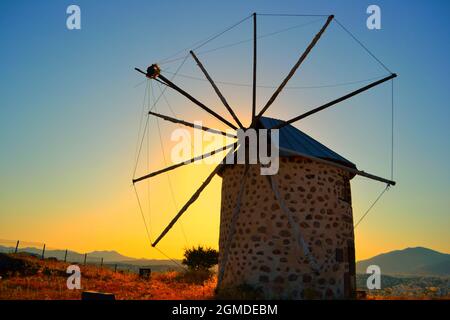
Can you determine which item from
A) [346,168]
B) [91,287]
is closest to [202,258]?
[91,287]

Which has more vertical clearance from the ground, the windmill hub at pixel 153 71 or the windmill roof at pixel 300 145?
the windmill hub at pixel 153 71

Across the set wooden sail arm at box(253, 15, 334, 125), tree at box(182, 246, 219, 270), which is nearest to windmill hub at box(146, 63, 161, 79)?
wooden sail arm at box(253, 15, 334, 125)

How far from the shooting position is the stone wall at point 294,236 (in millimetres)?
11914

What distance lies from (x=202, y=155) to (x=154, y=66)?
340cm

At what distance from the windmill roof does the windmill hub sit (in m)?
3.95

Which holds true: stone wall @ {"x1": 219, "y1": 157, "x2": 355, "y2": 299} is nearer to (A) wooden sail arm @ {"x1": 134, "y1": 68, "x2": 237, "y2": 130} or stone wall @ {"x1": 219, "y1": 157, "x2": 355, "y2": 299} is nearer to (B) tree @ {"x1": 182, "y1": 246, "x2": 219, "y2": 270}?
(A) wooden sail arm @ {"x1": 134, "y1": 68, "x2": 237, "y2": 130}

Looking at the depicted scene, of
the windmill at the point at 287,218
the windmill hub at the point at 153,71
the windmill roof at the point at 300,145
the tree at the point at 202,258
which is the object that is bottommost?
the tree at the point at 202,258

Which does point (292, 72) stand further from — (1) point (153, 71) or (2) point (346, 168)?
(1) point (153, 71)

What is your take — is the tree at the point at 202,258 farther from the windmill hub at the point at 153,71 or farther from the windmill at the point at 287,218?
the windmill hub at the point at 153,71

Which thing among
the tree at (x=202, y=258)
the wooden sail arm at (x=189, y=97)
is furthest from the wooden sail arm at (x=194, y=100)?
the tree at (x=202, y=258)

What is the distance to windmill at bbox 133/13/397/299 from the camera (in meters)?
11.9
